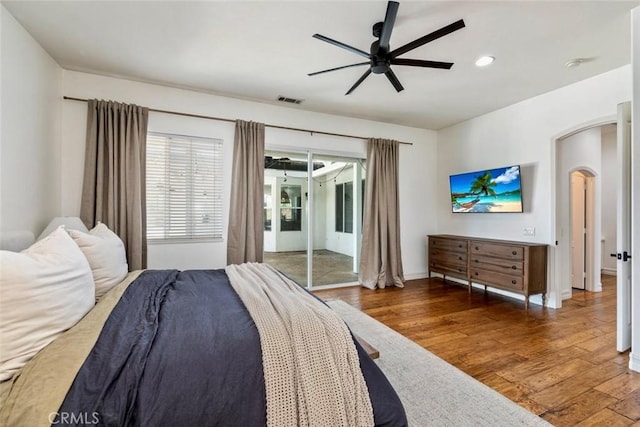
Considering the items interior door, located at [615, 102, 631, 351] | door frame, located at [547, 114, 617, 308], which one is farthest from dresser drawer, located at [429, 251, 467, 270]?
interior door, located at [615, 102, 631, 351]

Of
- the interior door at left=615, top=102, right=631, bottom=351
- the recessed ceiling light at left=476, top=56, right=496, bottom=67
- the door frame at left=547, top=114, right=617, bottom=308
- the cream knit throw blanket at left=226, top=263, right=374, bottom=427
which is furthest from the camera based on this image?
the door frame at left=547, top=114, right=617, bottom=308

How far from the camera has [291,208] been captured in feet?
16.4

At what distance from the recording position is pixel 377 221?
4.88 meters

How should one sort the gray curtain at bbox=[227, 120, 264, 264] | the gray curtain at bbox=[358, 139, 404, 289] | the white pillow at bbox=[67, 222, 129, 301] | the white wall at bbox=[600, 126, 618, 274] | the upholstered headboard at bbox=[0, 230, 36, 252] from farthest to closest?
the white wall at bbox=[600, 126, 618, 274]
the gray curtain at bbox=[358, 139, 404, 289]
the gray curtain at bbox=[227, 120, 264, 264]
the upholstered headboard at bbox=[0, 230, 36, 252]
the white pillow at bbox=[67, 222, 129, 301]

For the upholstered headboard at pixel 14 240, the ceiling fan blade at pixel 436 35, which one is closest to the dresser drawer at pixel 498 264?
the ceiling fan blade at pixel 436 35

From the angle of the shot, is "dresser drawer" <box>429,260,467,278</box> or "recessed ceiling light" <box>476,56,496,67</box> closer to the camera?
"recessed ceiling light" <box>476,56,496,67</box>

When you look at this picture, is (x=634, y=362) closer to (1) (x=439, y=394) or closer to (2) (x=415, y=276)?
(1) (x=439, y=394)

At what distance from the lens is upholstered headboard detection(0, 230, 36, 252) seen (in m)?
2.04

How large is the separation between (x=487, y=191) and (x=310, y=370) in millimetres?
4313

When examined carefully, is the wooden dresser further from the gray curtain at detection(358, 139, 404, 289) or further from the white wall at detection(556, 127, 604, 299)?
the gray curtain at detection(358, 139, 404, 289)

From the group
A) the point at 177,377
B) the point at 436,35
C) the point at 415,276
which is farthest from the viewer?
the point at 415,276

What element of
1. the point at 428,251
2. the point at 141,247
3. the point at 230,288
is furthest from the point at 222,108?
the point at 428,251

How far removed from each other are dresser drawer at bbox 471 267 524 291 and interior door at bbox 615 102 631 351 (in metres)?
1.14

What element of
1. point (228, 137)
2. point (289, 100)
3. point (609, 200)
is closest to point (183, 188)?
point (228, 137)
